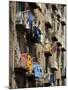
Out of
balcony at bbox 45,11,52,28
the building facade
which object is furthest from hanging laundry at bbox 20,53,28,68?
balcony at bbox 45,11,52,28

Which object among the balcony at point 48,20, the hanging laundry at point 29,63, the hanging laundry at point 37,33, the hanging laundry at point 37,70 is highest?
the balcony at point 48,20

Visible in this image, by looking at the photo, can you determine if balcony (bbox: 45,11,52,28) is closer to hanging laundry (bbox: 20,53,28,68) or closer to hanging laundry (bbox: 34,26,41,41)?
hanging laundry (bbox: 34,26,41,41)

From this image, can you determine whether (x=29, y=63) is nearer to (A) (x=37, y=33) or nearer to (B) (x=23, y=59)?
(B) (x=23, y=59)

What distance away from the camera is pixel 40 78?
1.60 metres

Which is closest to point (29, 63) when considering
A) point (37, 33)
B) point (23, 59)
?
point (23, 59)

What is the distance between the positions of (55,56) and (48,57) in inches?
2.2

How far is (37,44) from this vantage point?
160 cm

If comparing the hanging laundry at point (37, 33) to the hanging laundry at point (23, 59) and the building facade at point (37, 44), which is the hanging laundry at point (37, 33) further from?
the hanging laundry at point (23, 59)

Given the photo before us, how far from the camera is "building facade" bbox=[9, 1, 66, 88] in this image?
1.56m

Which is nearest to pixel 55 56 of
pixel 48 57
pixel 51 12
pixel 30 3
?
pixel 48 57

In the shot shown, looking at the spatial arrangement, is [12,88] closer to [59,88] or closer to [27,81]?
[27,81]

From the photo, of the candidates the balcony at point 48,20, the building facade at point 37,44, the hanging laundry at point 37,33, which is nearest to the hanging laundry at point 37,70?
the building facade at point 37,44

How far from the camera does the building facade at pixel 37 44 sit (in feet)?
5.12

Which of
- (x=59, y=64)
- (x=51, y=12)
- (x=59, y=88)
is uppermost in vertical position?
(x=51, y=12)
